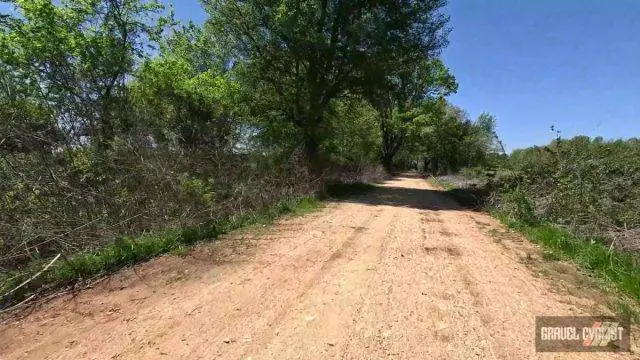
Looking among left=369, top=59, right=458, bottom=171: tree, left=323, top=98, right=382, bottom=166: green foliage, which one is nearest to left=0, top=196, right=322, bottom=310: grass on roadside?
left=323, top=98, right=382, bottom=166: green foliage

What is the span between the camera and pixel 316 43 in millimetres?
17234

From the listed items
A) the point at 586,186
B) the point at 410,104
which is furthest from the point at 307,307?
the point at 410,104

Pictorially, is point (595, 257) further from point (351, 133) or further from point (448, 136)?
point (448, 136)

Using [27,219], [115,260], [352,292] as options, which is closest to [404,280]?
[352,292]

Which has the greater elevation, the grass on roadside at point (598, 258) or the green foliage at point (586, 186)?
the green foliage at point (586, 186)

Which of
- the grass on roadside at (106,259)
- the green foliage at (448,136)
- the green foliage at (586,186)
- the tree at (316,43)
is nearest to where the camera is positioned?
the grass on roadside at (106,259)

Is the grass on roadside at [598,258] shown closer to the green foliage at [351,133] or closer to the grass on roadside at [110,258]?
the grass on roadside at [110,258]

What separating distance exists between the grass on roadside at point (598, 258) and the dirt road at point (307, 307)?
45 centimetres

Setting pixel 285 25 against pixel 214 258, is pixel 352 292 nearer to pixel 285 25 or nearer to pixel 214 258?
pixel 214 258

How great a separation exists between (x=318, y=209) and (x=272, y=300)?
852 centimetres
